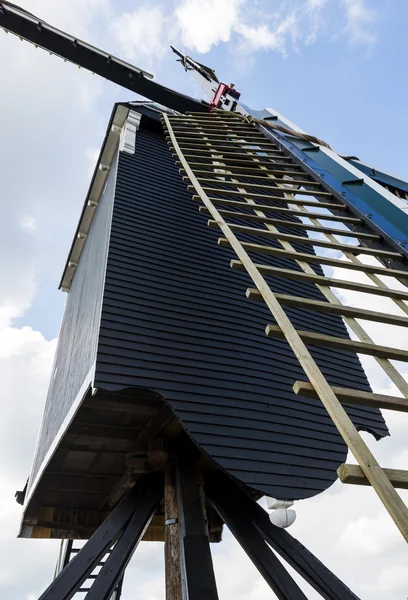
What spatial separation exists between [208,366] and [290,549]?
2.10 meters

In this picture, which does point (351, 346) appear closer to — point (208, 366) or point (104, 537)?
point (208, 366)

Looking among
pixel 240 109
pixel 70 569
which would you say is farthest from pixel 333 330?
pixel 240 109

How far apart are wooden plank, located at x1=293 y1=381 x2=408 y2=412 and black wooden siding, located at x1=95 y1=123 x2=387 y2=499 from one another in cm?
271

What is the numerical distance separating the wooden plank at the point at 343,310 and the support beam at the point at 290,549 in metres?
3.19

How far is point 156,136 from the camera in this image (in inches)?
355

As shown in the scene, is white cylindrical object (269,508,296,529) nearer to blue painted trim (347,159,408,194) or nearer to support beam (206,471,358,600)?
support beam (206,471,358,600)

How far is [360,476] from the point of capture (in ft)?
5.00

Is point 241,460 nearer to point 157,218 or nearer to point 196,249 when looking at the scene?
point 196,249

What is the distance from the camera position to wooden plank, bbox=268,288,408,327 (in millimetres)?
2355

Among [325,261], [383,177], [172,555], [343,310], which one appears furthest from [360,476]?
[383,177]

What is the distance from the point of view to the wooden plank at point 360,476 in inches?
59.3

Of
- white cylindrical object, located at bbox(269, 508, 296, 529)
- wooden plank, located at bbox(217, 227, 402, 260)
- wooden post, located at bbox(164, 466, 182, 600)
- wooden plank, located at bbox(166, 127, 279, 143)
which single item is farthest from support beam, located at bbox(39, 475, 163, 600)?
wooden plank, located at bbox(166, 127, 279, 143)

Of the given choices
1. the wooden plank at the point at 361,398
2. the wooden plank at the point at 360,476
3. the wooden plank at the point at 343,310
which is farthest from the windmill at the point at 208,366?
the wooden plank at the point at 360,476

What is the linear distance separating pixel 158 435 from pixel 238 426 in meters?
1.19
